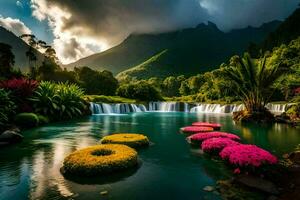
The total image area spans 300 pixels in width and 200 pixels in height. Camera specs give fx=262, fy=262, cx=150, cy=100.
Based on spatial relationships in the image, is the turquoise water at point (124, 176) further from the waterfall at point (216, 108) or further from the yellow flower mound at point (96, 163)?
the waterfall at point (216, 108)

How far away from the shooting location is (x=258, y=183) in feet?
35.1

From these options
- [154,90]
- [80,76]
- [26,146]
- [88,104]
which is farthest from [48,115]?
[80,76]

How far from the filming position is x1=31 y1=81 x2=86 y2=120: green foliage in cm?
3847

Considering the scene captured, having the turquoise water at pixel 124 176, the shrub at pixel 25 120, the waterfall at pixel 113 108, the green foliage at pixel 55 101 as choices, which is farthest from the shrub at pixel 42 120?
the waterfall at pixel 113 108

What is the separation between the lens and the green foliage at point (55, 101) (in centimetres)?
3847

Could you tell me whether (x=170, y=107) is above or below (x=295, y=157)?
above

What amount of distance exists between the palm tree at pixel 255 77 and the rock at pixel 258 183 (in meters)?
28.7

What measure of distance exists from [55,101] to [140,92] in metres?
48.7

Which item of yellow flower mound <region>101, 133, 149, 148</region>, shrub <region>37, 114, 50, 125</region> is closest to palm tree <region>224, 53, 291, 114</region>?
yellow flower mound <region>101, 133, 149, 148</region>

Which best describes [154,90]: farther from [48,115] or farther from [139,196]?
[139,196]

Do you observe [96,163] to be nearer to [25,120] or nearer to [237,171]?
[237,171]

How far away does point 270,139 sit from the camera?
904 inches

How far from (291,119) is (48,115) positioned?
3498cm

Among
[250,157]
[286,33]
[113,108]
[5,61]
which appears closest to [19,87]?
[5,61]
